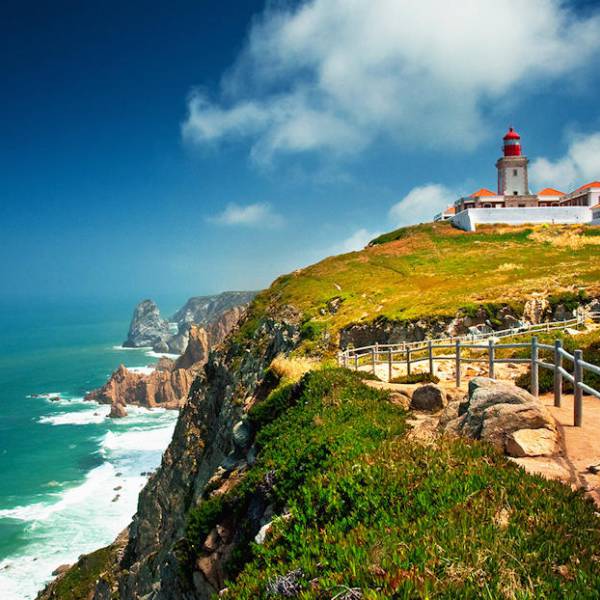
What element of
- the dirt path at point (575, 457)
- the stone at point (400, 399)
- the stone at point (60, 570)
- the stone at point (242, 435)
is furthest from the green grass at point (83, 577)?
the dirt path at point (575, 457)

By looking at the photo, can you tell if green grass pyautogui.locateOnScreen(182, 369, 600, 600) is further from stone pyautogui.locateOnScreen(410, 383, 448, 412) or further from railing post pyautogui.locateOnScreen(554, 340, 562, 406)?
railing post pyautogui.locateOnScreen(554, 340, 562, 406)

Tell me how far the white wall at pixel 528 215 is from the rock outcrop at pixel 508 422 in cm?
7308

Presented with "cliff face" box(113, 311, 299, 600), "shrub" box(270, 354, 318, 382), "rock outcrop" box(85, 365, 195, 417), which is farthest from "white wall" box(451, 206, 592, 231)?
"rock outcrop" box(85, 365, 195, 417)

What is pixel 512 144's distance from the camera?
88.3 meters

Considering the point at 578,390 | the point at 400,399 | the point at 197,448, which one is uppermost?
the point at 578,390

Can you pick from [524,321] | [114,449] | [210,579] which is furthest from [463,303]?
[114,449]

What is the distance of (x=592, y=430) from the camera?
363 inches

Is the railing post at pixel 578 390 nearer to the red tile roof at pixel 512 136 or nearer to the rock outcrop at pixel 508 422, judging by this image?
the rock outcrop at pixel 508 422

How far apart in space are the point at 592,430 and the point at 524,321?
90.5 feet

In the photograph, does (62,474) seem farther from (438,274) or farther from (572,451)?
(572,451)

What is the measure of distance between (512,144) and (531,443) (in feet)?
304

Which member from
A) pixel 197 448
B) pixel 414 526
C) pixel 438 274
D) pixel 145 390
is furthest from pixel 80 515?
pixel 414 526

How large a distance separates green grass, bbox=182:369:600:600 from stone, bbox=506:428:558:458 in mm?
→ 806

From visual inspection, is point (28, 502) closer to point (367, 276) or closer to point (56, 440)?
point (56, 440)
